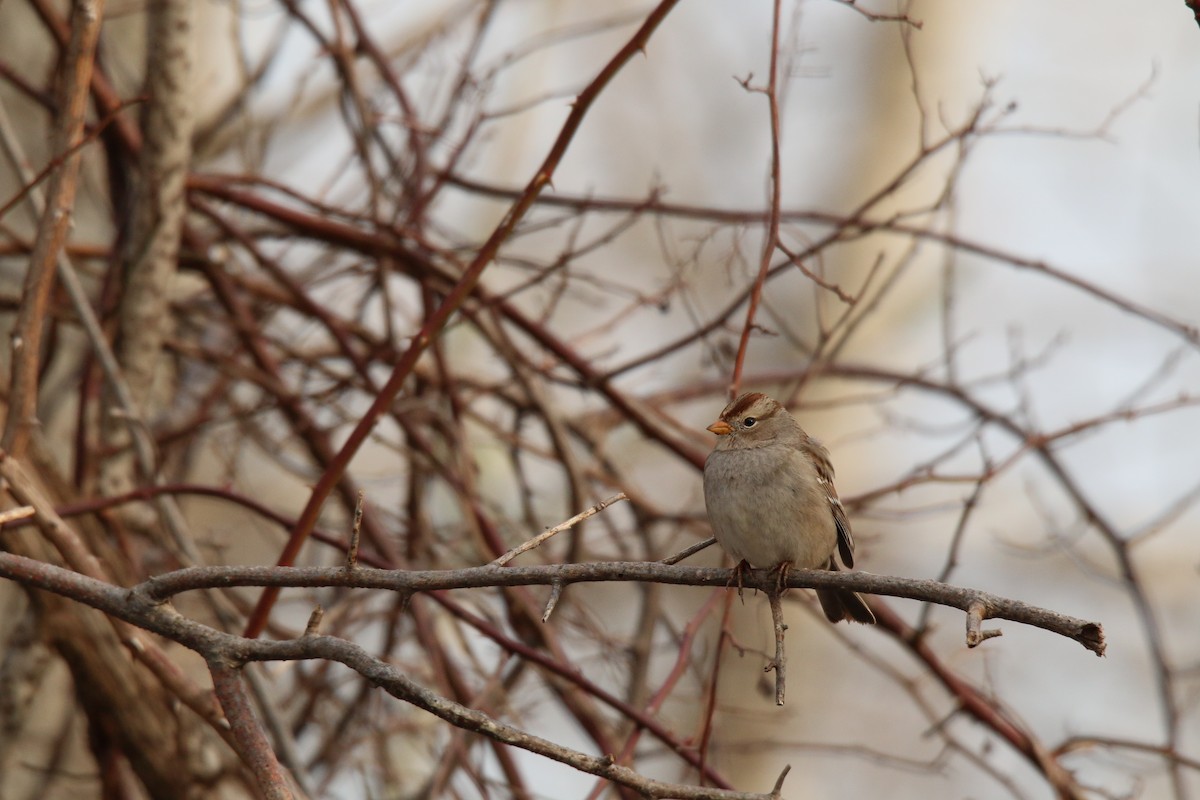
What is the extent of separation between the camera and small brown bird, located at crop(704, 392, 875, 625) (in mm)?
3320

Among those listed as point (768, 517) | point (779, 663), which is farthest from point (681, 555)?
point (768, 517)

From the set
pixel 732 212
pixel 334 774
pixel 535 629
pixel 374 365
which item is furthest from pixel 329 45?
pixel 334 774

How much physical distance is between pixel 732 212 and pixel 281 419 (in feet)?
6.05

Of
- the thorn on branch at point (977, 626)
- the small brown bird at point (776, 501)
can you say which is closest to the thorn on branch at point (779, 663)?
the thorn on branch at point (977, 626)

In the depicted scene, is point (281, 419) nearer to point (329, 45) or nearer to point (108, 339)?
point (108, 339)

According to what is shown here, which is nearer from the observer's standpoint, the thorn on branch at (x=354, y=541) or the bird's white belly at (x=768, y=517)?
the thorn on branch at (x=354, y=541)

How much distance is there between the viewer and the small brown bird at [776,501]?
3.32m

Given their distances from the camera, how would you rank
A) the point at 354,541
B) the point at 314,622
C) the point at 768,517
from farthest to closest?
the point at 768,517 < the point at 314,622 < the point at 354,541

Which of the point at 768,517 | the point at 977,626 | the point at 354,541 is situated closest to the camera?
the point at 977,626

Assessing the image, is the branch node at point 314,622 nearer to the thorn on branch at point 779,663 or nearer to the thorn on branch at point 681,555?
the thorn on branch at point 681,555

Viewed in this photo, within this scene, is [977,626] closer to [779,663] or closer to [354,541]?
[779,663]

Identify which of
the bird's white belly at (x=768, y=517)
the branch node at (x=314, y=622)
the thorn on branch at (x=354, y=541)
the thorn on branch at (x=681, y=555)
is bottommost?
the branch node at (x=314, y=622)

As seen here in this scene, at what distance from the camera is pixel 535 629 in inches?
154

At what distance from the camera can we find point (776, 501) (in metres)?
3.39
